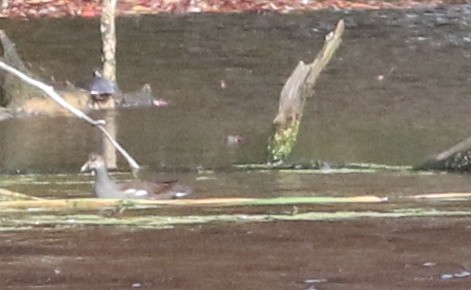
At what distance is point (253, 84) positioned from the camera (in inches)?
411

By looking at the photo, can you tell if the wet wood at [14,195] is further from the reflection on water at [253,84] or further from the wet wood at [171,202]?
the reflection on water at [253,84]

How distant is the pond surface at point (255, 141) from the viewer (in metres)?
3.91

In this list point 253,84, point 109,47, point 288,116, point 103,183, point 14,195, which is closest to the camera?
point 14,195

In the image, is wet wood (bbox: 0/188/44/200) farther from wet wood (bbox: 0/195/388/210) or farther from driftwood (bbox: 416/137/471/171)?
driftwood (bbox: 416/137/471/171)

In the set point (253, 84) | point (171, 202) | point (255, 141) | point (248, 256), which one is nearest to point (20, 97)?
Result: point (253, 84)

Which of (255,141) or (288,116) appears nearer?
(288,116)

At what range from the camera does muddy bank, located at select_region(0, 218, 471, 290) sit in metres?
3.74

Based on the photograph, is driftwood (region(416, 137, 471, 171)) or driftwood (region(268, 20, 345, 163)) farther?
driftwood (region(268, 20, 345, 163))

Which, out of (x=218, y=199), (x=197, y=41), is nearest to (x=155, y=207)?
(x=218, y=199)

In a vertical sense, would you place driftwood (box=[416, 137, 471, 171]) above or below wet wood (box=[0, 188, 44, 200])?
below

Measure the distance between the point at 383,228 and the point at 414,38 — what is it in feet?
29.8

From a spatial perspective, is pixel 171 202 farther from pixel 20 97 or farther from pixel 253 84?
pixel 253 84

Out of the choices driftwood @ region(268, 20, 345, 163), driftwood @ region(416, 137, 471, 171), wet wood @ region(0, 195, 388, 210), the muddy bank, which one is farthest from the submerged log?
the muddy bank

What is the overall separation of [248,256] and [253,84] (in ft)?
21.1
